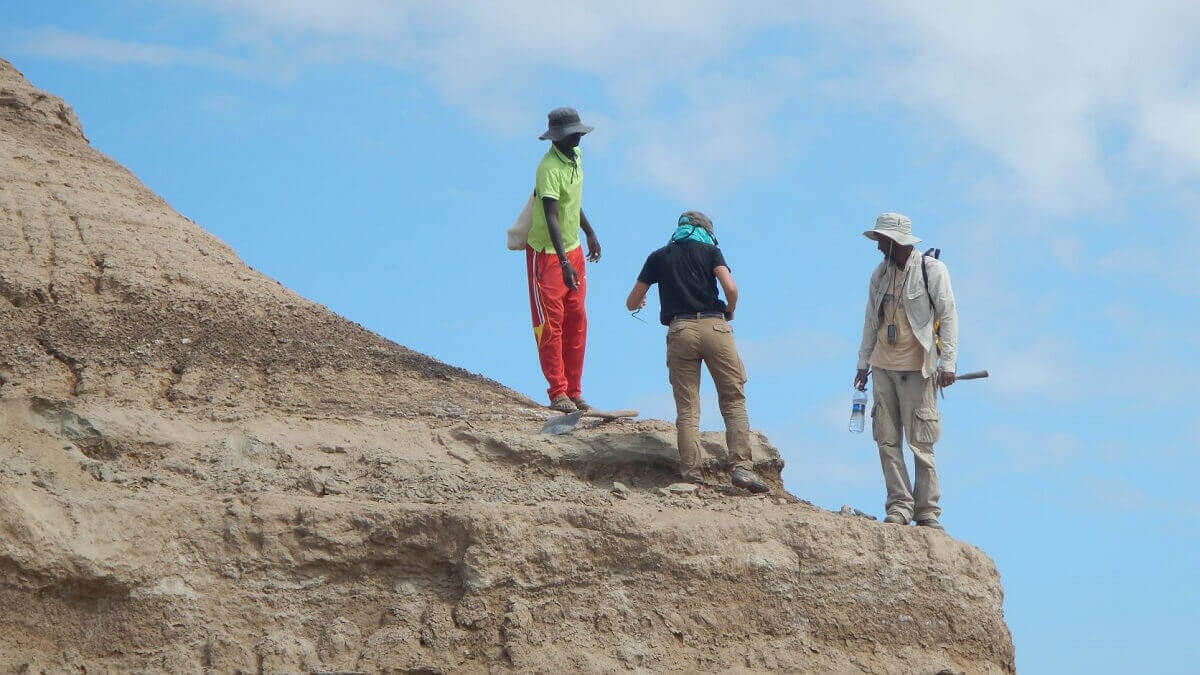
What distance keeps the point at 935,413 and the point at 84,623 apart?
5111 millimetres

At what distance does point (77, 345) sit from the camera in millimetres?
10539

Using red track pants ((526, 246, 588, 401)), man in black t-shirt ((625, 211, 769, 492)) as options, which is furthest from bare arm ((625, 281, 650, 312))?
red track pants ((526, 246, 588, 401))

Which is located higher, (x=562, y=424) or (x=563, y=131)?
(x=563, y=131)

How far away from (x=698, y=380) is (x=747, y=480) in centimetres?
70

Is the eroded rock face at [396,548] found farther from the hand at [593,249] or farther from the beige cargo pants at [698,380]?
the hand at [593,249]

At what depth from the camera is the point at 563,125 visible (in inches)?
420

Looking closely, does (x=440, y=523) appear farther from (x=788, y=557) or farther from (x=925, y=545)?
(x=925, y=545)

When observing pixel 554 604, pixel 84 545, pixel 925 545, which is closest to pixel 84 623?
pixel 84 545

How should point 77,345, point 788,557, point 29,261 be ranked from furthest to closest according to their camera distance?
point 29,261
point 77,345
point 788,557

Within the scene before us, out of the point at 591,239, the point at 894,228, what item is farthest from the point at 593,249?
the point at 894,228

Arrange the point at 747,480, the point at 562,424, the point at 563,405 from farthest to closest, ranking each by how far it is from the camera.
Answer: the point at 563,405 < the point at 562,424 < the point at 747,480

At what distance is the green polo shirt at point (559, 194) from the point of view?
34.9ft

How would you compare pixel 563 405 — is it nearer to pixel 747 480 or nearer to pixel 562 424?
pixel 562 424

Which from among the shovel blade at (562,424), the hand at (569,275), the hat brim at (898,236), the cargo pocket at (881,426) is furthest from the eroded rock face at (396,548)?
the hat brim at (898,236)
